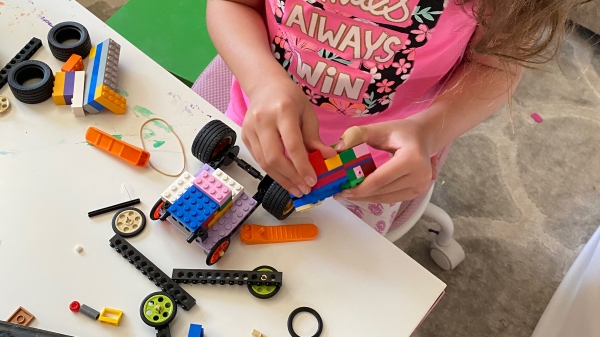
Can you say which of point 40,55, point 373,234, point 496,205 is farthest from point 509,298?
point 40,55

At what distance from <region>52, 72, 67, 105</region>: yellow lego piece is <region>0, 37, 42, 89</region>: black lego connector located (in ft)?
0.20

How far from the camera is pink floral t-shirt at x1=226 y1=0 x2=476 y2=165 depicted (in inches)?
22.0

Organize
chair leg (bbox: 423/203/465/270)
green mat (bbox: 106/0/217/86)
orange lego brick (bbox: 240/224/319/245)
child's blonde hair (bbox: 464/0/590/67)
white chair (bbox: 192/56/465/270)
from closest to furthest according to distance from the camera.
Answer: child's blonde hair (bbox: 464/0/590/67)
orange lego brick (bbox: 240/224/319/245)
white chair (bbox: 192/56/465/270)
green mat (bbox: 106/0/217/86)
chair leg (bbox: 423/203/465/270)

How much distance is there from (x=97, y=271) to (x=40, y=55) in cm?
33

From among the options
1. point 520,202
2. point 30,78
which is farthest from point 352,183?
point 520,202

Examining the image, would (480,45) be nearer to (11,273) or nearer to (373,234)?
(373,234)

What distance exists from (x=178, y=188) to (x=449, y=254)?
0.75 meters

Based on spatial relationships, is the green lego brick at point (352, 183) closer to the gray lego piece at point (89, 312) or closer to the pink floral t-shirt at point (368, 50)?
the pink floral t-shirt at point (368, 50)

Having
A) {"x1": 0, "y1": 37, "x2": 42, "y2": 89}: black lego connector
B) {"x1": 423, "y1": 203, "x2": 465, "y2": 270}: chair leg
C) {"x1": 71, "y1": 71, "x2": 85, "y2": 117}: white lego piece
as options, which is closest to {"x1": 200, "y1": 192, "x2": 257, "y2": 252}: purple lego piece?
{"x1": 71, "y1": 71, "x2": 85, "y2": 117}: white lego piece

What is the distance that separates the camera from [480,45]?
1.79 ft

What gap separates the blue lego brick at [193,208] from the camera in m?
0.53

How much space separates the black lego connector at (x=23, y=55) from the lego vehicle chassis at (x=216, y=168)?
28 cm

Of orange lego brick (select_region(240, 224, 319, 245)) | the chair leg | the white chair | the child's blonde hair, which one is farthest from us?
the chair leg

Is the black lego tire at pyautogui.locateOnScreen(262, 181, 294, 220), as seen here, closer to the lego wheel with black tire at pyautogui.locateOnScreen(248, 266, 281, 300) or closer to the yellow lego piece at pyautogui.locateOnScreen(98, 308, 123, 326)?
the lego wheel with black tire at pyautogui.locateOnScreen(248, 266, 281, 300)
